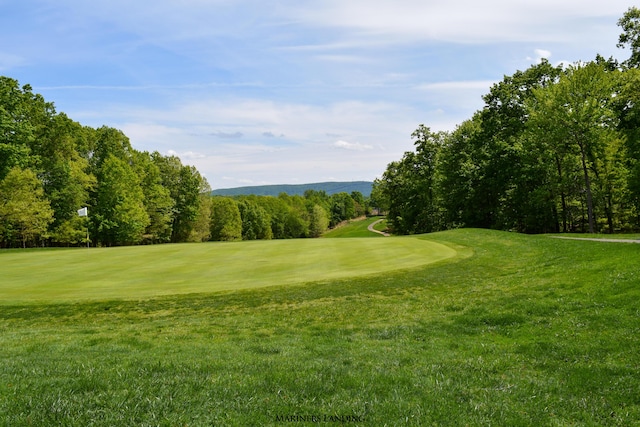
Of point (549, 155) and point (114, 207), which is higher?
point (549, 155)

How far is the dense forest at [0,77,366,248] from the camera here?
41250mm

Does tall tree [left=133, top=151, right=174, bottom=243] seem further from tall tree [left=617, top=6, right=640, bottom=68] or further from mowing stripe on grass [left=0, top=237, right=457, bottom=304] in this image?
tall tree [left=617, top=6, right=640, bottom=68]

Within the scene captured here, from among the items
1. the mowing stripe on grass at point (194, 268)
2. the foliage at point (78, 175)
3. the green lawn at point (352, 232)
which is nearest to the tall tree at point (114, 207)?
the foliage at point (78, 175)

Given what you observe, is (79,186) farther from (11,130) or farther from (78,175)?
(11,130)

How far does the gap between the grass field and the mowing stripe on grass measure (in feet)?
4.58

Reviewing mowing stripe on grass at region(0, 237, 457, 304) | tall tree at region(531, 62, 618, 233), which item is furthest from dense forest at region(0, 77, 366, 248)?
tall tree at region(531, 62, 618, 233)

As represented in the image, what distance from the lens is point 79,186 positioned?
5219 cm

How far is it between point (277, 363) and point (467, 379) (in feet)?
10.9

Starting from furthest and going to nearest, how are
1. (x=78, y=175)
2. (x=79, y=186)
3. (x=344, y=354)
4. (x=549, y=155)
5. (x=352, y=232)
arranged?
(x=352, y=232), (x=79, y=186), (x=78, y=175), (x=549, y=155), (x=344, y=354)

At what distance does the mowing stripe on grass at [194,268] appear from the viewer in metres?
16.6

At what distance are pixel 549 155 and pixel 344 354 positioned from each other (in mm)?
45531

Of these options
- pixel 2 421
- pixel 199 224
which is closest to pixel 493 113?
pixel 2 421

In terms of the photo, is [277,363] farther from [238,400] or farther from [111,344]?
[111,344]

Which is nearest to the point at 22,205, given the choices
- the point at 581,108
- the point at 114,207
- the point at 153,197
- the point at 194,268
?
→ the point at 114,207
